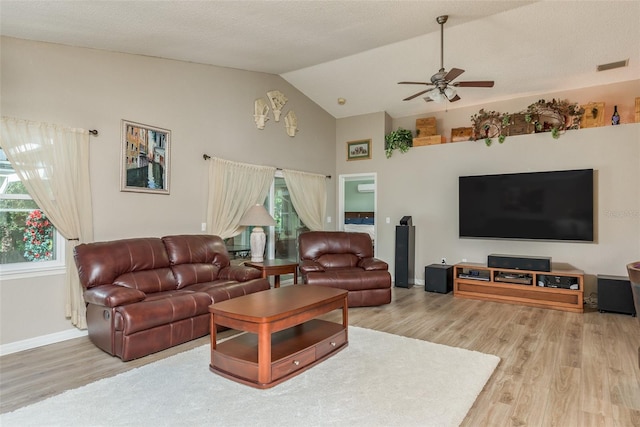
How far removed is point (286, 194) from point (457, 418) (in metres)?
4.69

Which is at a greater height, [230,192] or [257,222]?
[230,192]

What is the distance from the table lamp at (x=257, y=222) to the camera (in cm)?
498

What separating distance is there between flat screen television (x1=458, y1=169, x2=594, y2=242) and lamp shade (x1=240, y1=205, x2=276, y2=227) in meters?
3.33

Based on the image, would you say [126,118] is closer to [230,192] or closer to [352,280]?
[230,192]

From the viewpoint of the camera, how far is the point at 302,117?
6.61 m

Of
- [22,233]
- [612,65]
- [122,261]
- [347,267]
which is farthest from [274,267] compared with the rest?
[612,65]

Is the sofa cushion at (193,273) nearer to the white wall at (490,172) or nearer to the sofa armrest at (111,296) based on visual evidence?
the sofa armrest at (111,296)

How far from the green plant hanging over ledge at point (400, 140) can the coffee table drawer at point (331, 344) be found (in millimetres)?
4302

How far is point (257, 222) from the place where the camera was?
4961 millimetres

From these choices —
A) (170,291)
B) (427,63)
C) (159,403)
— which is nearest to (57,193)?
(170,291)

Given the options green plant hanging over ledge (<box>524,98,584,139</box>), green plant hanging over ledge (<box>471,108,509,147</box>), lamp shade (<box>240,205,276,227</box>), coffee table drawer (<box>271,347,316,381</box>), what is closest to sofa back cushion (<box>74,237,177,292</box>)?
lamp shade (<box>240,205,276,227</box>)

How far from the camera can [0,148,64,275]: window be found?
332 centimetres

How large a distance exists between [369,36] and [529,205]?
3517 millimetres

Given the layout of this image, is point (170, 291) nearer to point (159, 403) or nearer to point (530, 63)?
point (159, 403)
